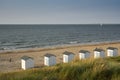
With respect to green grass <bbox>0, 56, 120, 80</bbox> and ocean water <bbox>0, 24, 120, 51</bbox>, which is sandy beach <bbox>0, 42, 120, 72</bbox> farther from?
green grass <bbox>0, 56, 120, 80</bbox>

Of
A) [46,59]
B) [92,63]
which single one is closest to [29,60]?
[46,59]

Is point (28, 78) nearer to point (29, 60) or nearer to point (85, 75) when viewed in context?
point (85, 75)

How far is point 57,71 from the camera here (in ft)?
17.1

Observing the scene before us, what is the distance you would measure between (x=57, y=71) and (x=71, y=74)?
1.90ft

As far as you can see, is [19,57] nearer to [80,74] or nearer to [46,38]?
[80,74]

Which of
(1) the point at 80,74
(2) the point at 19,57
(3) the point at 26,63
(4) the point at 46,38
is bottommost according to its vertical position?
(4) the point at 46,38

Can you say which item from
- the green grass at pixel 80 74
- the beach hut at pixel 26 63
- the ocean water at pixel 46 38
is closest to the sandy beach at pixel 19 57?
the beach hut at pixel 26 63

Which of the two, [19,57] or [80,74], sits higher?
[80,74]

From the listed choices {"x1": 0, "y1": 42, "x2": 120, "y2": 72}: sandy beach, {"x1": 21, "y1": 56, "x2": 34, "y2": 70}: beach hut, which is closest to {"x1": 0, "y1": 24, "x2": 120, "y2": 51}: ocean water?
{"x1": 0, "y1": 42, "x2": 120, "y2": 72}: sandy beach

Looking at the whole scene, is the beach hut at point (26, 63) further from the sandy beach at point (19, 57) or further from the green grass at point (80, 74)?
the green grass at point (80, 74)

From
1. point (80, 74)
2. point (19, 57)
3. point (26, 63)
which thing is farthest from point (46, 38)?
point (80, 74)

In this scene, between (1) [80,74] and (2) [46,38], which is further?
(2) [46,38]

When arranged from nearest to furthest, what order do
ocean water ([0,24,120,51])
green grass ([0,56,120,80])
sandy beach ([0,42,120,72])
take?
green grass ([0,56,120,80]), sandy beach ([0,42,120,72]), ocean water ([0,24,120,51])

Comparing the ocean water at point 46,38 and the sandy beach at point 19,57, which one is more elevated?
the sandy beach at point 19,57
